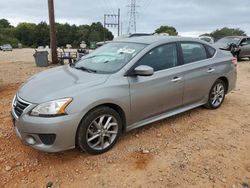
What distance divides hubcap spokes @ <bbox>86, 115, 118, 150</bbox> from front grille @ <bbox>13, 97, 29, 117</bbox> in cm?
84

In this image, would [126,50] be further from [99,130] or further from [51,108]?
[51,108]

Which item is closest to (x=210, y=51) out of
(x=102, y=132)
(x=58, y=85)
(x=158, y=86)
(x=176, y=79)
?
(x=176, y=79)

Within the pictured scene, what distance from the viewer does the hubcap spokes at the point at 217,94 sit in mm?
5074

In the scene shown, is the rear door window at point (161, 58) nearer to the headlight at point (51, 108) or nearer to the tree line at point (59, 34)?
the headlight at point (51, 108)

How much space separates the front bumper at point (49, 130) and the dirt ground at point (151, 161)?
1.04 ft

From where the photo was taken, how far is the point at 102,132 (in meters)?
3.42

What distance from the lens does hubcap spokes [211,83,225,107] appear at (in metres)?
5.07

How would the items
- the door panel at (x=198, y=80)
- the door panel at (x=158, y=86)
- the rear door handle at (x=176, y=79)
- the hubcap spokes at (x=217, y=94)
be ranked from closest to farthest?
the door panel at (x=158, y=86)
the rear door handle at (x=176, y=79)
the door panel at (x=198, y=80)
the hubcap spokes at (x=217, y=94)

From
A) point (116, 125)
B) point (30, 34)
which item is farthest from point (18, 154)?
point (30, 34)

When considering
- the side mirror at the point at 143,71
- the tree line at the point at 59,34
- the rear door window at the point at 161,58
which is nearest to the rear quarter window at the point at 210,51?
the rear door window at the point at 161,58

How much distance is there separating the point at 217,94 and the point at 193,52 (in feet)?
3.59

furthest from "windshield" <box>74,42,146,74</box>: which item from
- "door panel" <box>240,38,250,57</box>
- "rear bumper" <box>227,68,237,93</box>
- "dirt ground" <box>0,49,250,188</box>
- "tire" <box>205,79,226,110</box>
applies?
"door panel" <box>240,38,250,57</box>

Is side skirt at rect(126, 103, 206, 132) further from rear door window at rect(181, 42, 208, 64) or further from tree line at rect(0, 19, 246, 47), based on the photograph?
tree line at rect(0, 19, 246, 47)

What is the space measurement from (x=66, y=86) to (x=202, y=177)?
1.99m
